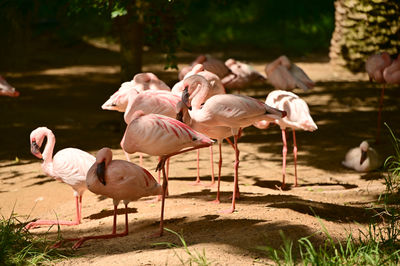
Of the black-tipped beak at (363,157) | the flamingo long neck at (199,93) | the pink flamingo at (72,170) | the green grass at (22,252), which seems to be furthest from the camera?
the black-tipped beak at (363,157)

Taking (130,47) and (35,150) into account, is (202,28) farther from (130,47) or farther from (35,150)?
(35,150)

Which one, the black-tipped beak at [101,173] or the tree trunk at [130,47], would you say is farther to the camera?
the tree trunk at [130,47]

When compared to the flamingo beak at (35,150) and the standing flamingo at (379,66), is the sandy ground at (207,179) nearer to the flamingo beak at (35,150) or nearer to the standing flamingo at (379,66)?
the flamingo beak at (35,150)

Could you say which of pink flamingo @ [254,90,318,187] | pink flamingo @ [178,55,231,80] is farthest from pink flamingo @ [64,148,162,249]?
pink flamingo @ [178,55,231,80]

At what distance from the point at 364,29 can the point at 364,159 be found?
18.8 feet

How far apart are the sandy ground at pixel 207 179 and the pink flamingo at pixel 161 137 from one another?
2.01 feet

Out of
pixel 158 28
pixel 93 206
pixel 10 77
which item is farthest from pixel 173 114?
pixel 10 77

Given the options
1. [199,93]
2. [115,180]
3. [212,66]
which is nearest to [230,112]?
[199,93]

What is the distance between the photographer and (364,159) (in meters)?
6.84

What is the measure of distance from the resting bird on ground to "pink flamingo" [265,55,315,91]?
4.00 ft

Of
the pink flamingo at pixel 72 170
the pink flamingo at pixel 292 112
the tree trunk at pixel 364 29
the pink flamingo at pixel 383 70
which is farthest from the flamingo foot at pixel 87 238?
the tree trunk at pixel 364 29

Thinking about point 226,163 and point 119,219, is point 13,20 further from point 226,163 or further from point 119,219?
point 119,219

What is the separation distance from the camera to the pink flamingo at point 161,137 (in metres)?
4.46

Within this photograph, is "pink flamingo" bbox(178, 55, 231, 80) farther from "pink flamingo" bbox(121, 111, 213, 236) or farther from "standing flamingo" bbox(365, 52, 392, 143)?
"pink flamingo" bbox(121, 111, 213, 236)
